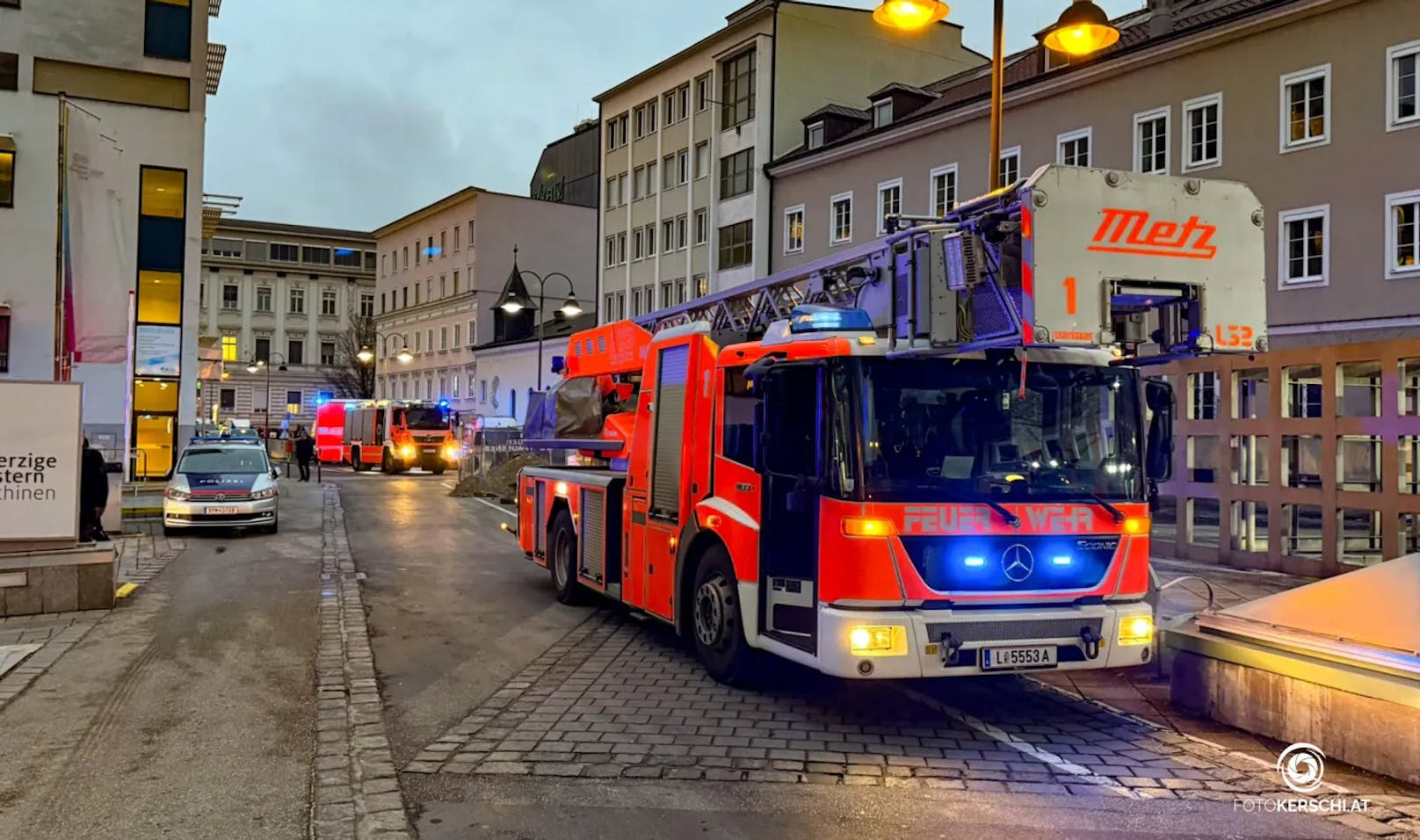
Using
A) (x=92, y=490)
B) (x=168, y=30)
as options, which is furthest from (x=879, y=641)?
(x=168, y=30)

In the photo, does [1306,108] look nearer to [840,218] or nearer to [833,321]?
[840,218]

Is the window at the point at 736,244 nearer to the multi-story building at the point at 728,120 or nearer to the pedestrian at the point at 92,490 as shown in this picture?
the multi-story building at the point at 728,120

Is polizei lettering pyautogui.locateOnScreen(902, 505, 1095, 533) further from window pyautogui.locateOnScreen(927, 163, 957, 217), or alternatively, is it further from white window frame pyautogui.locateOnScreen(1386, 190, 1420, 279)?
window pyautogui.locateOnScreen(927, 163, 957, 217)

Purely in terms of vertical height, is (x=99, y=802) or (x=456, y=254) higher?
(x=456, y=254)

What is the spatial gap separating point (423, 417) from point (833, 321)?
136 ft

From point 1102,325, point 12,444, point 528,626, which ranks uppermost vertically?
point 1102,325

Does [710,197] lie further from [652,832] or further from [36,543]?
[652,832]

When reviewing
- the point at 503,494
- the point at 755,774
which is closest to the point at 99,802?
the point at 755,774

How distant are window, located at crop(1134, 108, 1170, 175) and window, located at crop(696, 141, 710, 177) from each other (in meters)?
22.1

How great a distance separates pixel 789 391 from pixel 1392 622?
3655 mm

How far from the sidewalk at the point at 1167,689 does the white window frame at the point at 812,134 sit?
101 ft

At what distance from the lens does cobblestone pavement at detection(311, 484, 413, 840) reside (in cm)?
523

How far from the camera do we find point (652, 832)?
513 centimetres

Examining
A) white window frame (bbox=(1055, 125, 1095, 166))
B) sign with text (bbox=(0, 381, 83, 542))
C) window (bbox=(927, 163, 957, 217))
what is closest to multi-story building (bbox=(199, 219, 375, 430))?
window (bbox=(927, 163, 957, 217))
